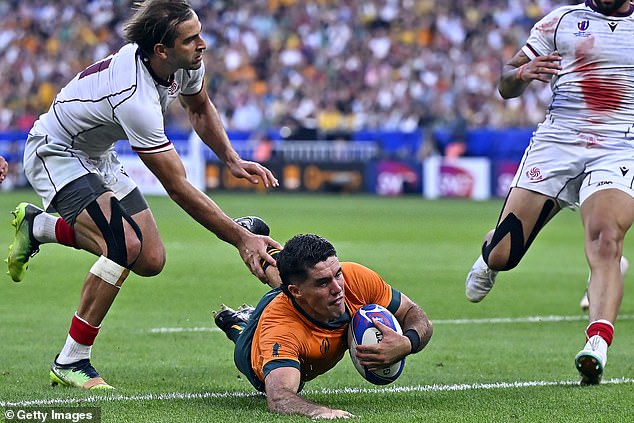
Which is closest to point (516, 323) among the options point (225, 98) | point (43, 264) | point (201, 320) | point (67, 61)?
point (201, 320)

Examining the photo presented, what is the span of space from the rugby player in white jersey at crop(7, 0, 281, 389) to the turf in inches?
25.5

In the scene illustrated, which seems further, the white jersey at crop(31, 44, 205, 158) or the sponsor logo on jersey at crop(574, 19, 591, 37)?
the sponsor logo on jersey at crop(574, 19, 591, 37)

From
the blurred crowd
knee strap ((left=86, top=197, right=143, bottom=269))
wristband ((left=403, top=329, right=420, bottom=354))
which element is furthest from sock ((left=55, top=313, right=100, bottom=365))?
the blurred crowd

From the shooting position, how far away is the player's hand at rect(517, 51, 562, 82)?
7.52 m

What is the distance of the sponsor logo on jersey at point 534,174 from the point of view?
7926 millimetres

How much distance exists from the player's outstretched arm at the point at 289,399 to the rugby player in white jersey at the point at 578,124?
2346 mm

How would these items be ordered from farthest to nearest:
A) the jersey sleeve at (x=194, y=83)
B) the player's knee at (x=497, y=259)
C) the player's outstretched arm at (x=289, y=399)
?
the player's knee at (x=497, y=259)
the jersey sleeve at (x=194, y=83)
the player's outstretched arm at (x=289, y=399)

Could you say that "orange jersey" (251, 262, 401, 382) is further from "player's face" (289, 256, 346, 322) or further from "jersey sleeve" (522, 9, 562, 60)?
"jersey sleeve" (522, 9, 562, 60)

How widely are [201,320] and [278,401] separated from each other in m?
4.44

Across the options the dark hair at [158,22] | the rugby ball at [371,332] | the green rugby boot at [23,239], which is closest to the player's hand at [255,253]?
the rugby ball at [371,332]

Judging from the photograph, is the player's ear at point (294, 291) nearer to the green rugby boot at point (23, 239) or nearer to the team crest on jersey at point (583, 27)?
the green rugby boot at point (23, 239)

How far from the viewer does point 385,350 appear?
6129 mm

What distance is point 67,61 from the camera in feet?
116

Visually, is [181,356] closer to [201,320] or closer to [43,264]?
[201,320]
